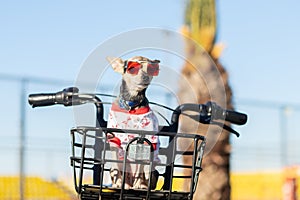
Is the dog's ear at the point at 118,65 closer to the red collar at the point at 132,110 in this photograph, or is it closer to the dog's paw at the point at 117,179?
the red collar at the point at 132,110

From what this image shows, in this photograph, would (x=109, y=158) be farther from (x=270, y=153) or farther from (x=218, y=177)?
(x=270, y=153)

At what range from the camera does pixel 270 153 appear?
56.4ft

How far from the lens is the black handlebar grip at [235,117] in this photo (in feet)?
13.0

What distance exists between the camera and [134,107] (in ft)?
12.0

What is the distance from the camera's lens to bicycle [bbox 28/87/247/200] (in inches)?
133

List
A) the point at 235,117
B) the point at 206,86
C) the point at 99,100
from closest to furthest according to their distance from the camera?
1. the point at 99,100
2. the point at 235,117
3. the point at 206,86

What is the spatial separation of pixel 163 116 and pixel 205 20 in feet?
47.3

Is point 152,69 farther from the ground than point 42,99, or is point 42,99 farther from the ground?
point 152,69

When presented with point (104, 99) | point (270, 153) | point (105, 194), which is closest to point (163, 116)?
point (104, 99)

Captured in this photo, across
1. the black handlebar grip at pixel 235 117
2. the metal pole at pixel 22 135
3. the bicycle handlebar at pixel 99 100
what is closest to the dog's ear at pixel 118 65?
the bicycle handlebar at pixel 99 100

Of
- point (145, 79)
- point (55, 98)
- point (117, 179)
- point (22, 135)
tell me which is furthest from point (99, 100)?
point (22, 135)

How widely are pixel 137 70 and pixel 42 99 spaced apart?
1.86 ft

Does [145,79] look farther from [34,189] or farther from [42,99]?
[34,189]

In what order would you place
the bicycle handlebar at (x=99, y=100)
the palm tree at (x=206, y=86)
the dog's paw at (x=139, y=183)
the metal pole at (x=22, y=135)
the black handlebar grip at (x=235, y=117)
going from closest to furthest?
the dog's paw at (x=139, y=183)
the bicycle handlebar at (x=99, y=100)
the black handlebar grip at (x=235, y=117)
the palm tree at (x=206, y=86)
the metal pole at (x=22, y=135)
